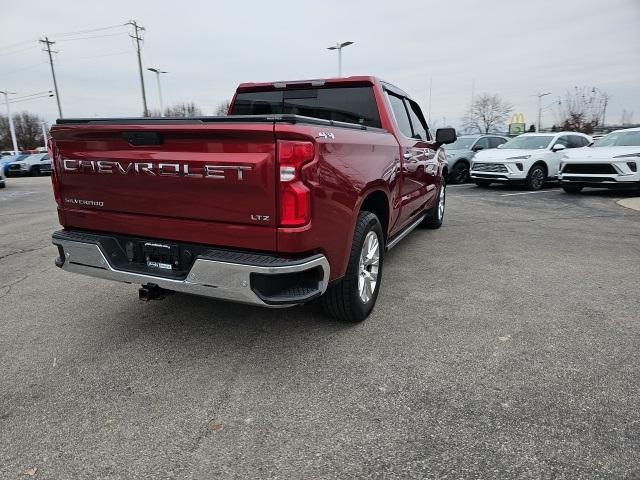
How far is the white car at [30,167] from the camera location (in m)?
26.2

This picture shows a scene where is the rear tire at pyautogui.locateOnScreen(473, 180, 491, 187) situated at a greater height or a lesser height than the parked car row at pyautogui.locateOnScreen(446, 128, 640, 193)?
lesser

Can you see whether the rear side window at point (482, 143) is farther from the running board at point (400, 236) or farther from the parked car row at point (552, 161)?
the running board at point (400, 236)

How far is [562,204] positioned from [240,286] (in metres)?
9.73

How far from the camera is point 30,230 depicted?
786cm

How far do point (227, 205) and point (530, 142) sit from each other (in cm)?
1296

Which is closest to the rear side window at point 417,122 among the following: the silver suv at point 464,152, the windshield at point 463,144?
the silver suv at point 464,152

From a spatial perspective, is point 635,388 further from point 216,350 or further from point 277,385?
point 216,350

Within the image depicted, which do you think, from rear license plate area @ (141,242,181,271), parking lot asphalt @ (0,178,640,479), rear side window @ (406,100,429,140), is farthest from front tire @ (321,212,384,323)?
rear side window @ (406,100,429,140)

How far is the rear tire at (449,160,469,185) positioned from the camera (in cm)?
1489

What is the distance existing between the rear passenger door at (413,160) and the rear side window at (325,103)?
1.05 feet

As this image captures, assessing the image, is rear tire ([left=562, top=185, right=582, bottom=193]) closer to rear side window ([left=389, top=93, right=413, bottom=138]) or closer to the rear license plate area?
rear side window ([left=389, top=93, right=413, bottom=138])

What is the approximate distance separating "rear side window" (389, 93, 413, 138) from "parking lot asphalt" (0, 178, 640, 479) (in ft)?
4.98

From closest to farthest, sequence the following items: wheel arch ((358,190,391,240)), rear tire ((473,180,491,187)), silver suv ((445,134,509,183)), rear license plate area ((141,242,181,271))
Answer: rear license plate area ((141,242,181,271)) < wheel arch ((358,190,391,240)) < rear tire ((473,180,491,187)) < silver suv ((445,134,509,183))

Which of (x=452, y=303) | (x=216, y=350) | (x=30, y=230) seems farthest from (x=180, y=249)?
(x=30, y=230)
